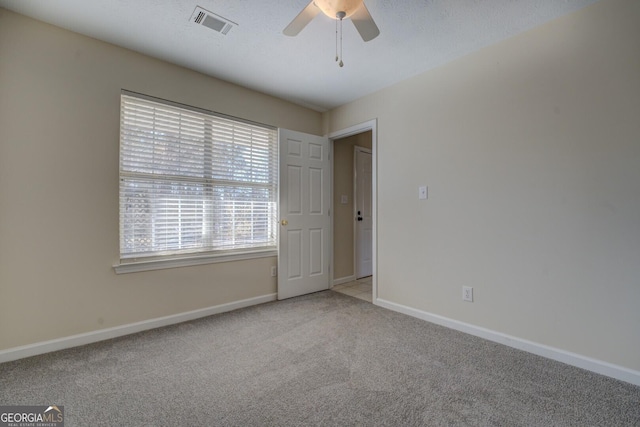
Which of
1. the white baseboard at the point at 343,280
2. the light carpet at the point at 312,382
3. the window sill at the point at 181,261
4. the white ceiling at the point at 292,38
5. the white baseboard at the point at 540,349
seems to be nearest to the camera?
the light carpet at the point at 312,382

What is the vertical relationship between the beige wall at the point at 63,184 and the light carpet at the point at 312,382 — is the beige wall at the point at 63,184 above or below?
above

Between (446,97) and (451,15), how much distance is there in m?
0.77

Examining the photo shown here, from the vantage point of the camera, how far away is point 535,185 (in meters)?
2.16

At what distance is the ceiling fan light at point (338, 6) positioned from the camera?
156 cm

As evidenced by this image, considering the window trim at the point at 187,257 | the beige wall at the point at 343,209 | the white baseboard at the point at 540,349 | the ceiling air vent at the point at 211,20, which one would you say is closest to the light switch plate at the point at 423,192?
the white baseboard at the point at 540,349

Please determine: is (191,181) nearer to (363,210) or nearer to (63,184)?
(63,184)

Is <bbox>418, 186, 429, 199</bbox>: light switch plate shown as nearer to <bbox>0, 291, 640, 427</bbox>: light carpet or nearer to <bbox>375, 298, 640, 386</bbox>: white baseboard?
<bbox>375, 298, 640, 386</bbox>: white baseboard

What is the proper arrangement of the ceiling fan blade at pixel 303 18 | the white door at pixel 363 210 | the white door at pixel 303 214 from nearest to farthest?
the ceiling fan blade at pixel 303 18, the white door at pixel 303 214, the white door at pixel 363 210

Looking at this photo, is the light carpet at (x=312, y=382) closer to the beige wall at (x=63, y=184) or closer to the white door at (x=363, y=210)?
the beige wall at (x=63, y=184)

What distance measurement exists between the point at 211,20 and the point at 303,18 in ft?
2.86

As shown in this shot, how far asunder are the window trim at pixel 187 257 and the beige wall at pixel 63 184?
6cm

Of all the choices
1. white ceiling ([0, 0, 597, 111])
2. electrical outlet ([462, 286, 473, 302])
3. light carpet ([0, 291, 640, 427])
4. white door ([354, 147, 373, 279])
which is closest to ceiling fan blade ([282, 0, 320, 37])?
white ceiling ([0, 0, 597, 111])

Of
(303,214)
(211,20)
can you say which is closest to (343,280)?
(303,214)

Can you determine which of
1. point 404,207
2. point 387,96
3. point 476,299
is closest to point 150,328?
point 404,207
